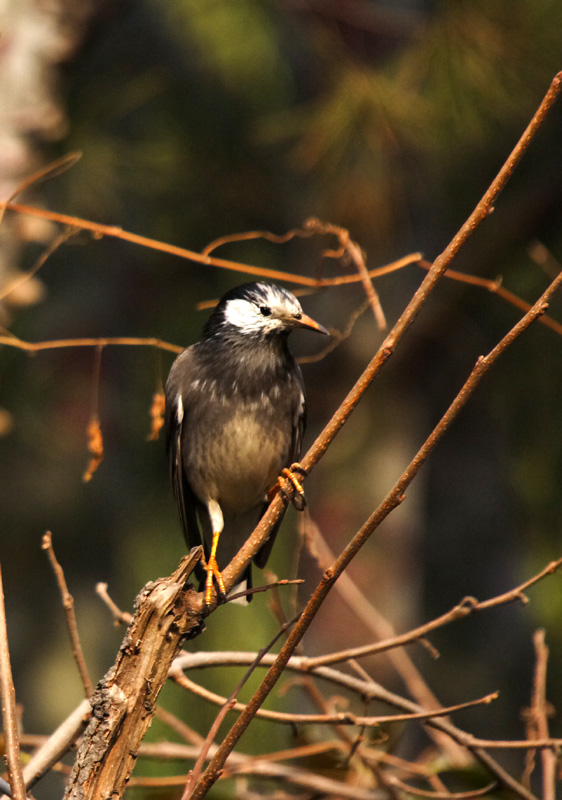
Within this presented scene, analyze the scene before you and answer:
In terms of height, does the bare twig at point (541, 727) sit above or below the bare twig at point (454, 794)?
above

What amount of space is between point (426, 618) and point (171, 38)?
4.55 meters

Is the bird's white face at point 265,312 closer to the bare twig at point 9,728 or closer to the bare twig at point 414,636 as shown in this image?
the bare twig at point 414,636

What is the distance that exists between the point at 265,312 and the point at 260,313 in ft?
0.08

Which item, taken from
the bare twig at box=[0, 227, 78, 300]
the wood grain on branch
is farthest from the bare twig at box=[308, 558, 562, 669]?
the bare twig at box=[0, 227, 78, 300]

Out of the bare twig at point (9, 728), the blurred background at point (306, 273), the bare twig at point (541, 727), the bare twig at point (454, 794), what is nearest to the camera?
the bare twig at point (9, 728)

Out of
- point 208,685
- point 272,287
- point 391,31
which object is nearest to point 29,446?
point 208,685

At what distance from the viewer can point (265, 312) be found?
118 inches

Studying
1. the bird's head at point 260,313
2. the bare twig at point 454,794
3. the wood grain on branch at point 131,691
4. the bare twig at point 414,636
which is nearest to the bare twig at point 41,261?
the bird's head at point 260,313

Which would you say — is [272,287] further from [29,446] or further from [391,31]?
[29,446]

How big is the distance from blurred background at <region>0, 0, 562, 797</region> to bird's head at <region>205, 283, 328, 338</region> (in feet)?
2.57

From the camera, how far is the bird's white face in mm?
2938

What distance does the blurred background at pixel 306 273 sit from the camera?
4.54 meters

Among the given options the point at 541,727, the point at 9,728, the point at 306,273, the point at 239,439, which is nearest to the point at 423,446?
the point at 9,728

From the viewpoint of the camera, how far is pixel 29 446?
6527 millimetres
